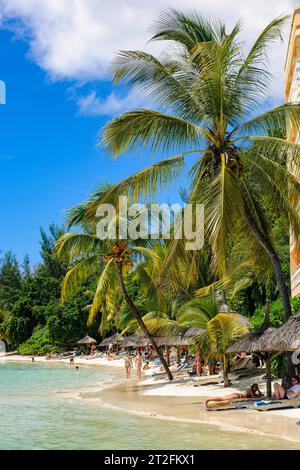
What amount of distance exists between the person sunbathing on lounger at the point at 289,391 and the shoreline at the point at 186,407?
0.53 m

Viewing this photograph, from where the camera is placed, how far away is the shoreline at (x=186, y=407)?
34.2ft

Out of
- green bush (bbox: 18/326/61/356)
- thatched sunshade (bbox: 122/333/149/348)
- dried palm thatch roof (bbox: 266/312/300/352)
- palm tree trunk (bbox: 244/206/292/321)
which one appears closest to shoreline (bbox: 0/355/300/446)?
dried palm thatch roof (bbox: 266/312/300/352)

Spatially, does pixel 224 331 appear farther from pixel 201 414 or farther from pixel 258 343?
pixel 201 414

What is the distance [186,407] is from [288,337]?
3666mm

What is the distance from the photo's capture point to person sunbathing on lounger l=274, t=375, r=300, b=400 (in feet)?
39.6

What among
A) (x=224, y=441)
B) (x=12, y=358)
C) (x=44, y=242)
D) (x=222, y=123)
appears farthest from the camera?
(x=44, y=242)

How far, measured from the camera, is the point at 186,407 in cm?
1380

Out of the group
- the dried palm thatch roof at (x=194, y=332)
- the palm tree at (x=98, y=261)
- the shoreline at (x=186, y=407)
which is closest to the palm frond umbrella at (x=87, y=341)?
the shoreline at (x=186, y=407)

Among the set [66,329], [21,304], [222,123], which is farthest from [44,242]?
[222,123]

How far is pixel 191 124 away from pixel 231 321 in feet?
19.7

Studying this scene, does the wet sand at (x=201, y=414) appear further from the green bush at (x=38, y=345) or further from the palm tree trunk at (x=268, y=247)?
the green bush at (x=38, y=345)

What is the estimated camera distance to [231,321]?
50.5 feet

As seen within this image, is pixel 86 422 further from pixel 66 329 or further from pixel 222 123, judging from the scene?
pixel 66 329

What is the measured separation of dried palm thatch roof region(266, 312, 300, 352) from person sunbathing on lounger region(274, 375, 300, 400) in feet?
3.65
